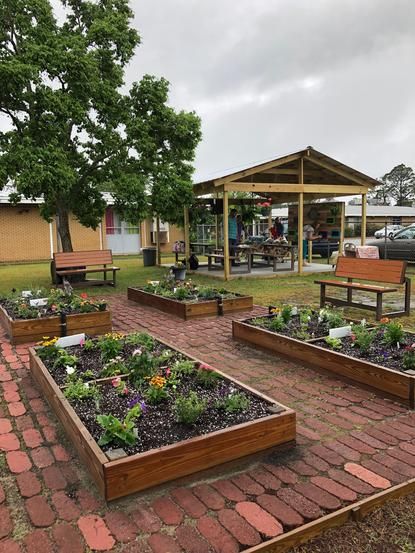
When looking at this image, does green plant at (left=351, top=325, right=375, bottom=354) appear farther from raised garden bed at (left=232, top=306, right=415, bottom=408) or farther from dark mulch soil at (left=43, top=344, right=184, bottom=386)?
dark mulch soil at (left=43, top=344, right=184, bottom=386)

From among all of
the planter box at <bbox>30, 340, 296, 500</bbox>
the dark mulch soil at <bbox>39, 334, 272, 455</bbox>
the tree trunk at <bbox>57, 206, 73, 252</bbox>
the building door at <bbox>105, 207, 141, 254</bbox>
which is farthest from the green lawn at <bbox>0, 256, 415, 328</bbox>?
the building door at <bbox>105, 207, 141, 254</bbox>

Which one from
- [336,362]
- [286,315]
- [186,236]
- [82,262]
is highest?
[186,236]

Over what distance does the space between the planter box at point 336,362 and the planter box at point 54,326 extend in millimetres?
1914

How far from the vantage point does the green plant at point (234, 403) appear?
3.12 metres

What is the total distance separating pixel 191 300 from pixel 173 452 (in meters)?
4.89

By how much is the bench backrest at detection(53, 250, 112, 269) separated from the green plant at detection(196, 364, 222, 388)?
7.92m

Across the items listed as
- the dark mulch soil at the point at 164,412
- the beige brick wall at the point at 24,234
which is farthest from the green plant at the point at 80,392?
the beige brick wall at the point at 24,234

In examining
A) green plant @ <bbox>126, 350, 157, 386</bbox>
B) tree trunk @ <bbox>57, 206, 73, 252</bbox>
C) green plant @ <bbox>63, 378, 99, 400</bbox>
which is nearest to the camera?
green plant @ <bbox>63, 378, 99, 400</bbox>

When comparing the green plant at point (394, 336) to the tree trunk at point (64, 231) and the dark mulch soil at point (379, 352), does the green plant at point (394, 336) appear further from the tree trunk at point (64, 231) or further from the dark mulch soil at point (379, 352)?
the tree trunk at point (64, 231)

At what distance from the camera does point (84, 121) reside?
11.3m

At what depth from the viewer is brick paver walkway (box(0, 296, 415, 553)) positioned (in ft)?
7.18

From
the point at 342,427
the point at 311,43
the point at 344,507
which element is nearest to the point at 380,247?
the point at 311,43

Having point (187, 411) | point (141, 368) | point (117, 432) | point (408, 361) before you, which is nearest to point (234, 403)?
point (187, 411)

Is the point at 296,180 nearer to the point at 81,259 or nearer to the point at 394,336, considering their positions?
the point at 81,259
